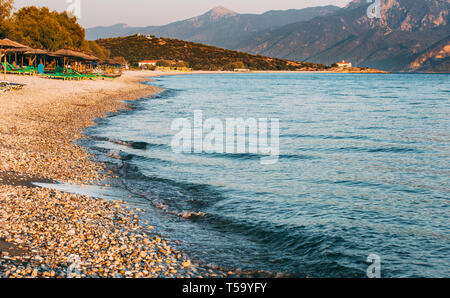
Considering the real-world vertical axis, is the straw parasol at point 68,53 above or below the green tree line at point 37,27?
below

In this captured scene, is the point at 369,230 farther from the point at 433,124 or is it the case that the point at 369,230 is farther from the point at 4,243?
the point at 433,124

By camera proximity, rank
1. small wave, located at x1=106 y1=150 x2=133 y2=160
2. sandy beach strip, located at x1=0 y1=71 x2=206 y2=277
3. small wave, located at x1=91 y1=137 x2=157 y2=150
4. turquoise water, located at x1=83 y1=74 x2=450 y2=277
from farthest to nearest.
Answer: small wave, located at x1=91 y1=137 x2=157 y2=150, small wave, located at x1=106 y1=150 x2=133 y2=160, turquoise water, located at x1=83 y1=74 x2=450 y2=277, sandy beach strip, located at x1=0 y1=71 x2=206 y2=277

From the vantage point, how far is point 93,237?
686 centimetres

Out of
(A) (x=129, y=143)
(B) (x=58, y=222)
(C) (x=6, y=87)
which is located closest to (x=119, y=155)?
(A) (x=129, y=143)

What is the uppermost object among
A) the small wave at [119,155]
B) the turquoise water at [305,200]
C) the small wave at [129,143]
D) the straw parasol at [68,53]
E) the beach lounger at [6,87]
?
the straw parasol at [68,53]

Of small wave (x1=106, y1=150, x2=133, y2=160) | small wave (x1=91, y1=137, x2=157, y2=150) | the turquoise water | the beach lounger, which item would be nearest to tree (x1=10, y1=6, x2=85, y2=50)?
the beach lounger

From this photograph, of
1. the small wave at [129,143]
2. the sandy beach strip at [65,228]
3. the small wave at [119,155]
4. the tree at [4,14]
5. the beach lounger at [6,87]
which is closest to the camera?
the sandy beach strip at [65,228]

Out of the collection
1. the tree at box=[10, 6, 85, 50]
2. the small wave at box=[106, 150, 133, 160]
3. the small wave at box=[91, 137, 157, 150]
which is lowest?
the small wave at box=[106, 150, 133, 160]

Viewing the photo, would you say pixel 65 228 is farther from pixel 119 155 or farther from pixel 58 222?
pixel 119 155

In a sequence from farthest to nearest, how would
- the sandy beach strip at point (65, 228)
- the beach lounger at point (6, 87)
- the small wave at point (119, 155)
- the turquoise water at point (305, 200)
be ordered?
the beach lounger at point (6, 87) → the small wave at point (119, 155) → the turquoise water at point (305, 200) → the sandy beach strip at point (65, 228)

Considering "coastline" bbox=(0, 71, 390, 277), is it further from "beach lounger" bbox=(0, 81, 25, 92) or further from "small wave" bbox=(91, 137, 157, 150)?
"beach lounger" bbox=(0, 81, 25, 92)

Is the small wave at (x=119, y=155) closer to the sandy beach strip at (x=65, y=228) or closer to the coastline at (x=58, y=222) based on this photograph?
the coastline at (x=58, y=222)

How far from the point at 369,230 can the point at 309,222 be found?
1.25 m

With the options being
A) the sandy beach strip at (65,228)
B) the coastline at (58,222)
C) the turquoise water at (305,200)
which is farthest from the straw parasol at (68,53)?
the sandy beach strip at (65,228)
